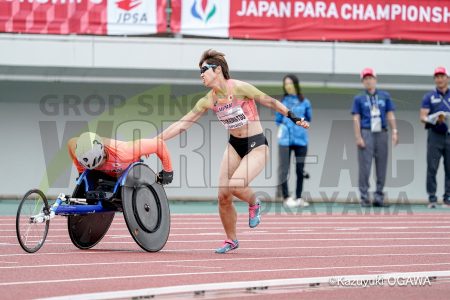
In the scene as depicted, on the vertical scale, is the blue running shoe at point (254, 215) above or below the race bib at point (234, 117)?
below

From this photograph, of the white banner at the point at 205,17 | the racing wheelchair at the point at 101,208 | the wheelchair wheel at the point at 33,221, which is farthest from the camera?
the white banner at the point at 205,17

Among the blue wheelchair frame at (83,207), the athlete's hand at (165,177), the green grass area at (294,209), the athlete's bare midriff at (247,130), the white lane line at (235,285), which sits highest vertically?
the athlete's bare midriff at (247,130)

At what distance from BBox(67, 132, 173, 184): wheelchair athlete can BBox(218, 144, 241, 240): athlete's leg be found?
21.4 inches

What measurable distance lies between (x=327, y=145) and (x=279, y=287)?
13176 mm

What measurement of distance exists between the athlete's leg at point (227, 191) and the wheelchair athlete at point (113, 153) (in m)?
0.54

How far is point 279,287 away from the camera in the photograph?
9477 mm

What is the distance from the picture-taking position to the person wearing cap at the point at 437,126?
20.1 metres

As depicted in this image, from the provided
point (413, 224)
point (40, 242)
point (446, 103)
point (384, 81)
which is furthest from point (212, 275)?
point (384, 81)

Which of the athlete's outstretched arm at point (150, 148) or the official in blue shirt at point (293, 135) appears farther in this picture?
the official in blue shirt at point (293, 135)

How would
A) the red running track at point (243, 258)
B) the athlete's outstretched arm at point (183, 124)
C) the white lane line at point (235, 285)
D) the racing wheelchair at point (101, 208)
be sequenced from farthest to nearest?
the athlete's outstretched arm at point (183, 124), the racing wheelchair at point (101, 208), the red running track at point (243, 258), the white lane line at point (235, 285)

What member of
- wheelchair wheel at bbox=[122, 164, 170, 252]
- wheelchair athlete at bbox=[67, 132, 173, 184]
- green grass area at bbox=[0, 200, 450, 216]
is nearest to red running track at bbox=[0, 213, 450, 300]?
wheelchair wheel at bbox=[122, 164, 170, 252]

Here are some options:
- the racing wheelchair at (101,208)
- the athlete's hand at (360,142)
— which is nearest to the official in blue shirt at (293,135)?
the athlete's hand at (360,142)

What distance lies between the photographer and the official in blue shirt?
64.9 feet

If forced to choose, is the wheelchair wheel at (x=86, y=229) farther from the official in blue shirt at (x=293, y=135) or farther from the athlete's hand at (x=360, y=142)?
the athlete's hand at (x=360, y=142)
